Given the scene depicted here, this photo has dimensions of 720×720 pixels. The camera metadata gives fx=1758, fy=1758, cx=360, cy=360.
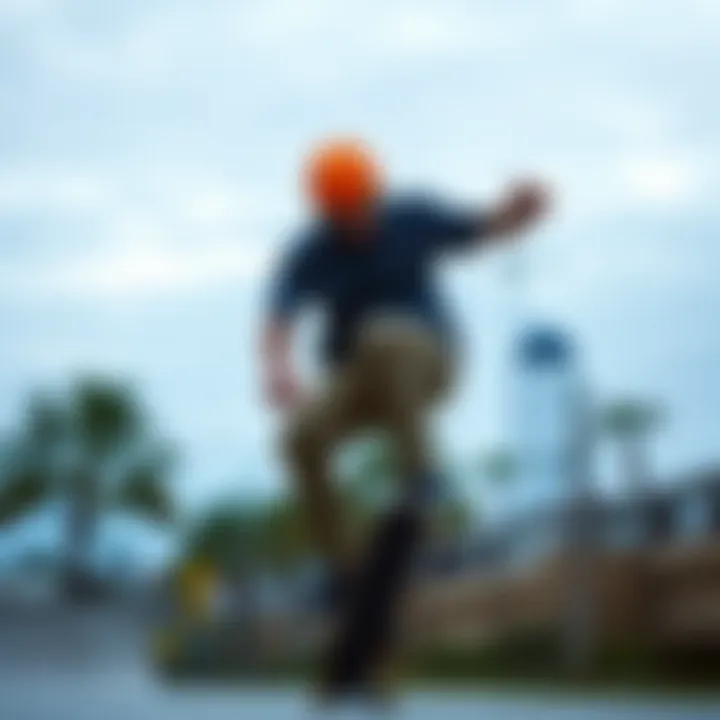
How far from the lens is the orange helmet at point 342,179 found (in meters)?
1.59

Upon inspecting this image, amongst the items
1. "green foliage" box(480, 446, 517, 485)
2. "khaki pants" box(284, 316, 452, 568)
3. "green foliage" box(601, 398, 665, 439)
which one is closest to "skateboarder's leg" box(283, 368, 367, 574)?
"khaki pants" box(284, 316, 452, 568)

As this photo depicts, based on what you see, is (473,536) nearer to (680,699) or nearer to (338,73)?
(680,699)

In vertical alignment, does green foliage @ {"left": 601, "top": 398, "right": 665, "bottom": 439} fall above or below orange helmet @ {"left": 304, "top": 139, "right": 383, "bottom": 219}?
below

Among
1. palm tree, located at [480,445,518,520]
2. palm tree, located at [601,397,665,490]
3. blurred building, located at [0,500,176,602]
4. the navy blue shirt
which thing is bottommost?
blurred building, located at [0,500,176,602]

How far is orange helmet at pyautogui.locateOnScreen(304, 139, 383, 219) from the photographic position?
5.23ft

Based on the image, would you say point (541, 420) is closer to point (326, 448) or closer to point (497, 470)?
point (497, 470)

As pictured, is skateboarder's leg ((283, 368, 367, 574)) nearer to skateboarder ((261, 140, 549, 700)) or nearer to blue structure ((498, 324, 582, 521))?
skateboarder ((261, 140, 549, 700))

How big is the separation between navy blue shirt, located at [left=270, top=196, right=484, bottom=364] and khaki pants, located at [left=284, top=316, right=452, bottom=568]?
1 cm

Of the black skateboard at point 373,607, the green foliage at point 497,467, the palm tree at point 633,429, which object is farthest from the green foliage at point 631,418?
the black skateboard at point 373,607

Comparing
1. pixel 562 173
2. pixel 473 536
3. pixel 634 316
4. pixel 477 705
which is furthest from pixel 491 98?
pixel 477 705

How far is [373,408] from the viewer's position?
1578 mm

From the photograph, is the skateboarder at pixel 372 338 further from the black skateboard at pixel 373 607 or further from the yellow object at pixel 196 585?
the yellow object at pixel 196 585

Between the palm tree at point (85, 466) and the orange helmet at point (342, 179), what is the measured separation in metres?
0.27

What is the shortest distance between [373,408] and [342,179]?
0.22 meters
